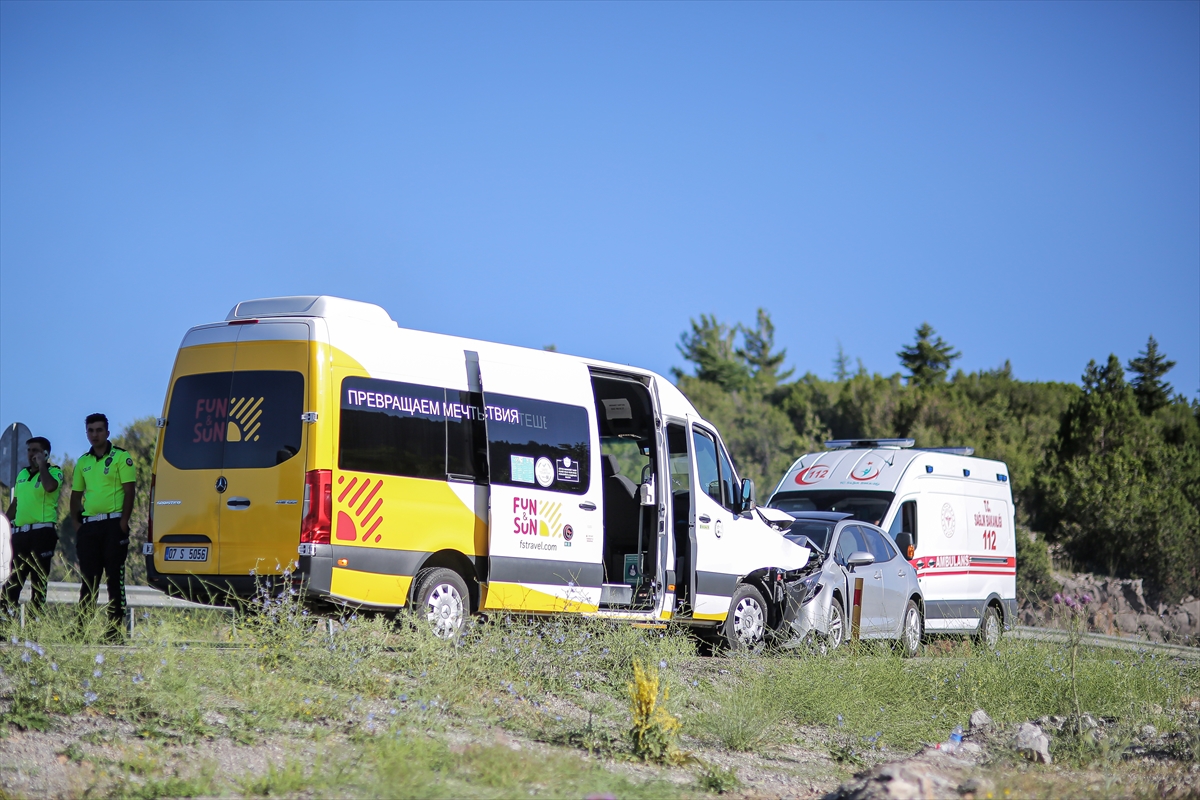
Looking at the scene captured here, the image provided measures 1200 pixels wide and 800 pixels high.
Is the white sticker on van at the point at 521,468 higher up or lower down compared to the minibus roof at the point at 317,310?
lower down

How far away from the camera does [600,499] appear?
10836 mm

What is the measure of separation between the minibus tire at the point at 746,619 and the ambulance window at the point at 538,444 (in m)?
2.29

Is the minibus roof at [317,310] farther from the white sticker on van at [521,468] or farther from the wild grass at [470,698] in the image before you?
the wild grass at [470,698]

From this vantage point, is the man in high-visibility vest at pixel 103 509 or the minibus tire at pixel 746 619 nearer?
the man in high-visibility vest at pixel 103 509

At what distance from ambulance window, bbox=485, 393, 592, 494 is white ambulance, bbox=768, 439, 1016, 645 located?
6215 millimetres

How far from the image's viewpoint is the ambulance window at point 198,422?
904 centimetres

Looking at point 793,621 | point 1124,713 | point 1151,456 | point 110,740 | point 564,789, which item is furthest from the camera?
point 1151,456

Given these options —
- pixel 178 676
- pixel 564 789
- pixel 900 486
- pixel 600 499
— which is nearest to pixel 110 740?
pixel 178 676

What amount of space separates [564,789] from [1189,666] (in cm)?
786

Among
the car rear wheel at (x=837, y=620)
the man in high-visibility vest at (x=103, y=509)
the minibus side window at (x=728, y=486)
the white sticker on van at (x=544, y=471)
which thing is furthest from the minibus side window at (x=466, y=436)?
the car rear wheel at (x=837, y=620)

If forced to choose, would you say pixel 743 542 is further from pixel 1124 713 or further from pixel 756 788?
pixel 756 788

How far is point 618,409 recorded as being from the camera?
12266 mm

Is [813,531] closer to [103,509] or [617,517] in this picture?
[617,517]

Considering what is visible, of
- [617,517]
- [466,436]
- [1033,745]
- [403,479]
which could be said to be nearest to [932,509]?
[617,517]
